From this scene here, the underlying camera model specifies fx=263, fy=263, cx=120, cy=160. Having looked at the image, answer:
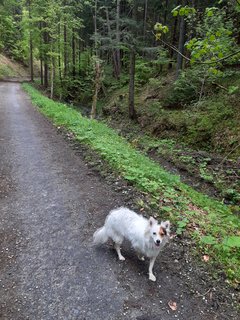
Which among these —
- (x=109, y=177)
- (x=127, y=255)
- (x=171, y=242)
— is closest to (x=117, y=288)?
(x=127, y=255)

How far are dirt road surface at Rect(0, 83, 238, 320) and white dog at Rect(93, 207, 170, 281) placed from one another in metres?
0.29

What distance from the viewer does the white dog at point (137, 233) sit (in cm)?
380

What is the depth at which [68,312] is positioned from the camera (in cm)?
343

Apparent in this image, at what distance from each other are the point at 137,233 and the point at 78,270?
1.09m

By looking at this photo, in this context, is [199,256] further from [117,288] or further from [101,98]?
[101,98]

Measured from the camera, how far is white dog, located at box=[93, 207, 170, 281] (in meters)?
3.80

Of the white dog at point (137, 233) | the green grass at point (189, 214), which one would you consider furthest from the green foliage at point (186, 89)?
the white dog at point (137, 233)

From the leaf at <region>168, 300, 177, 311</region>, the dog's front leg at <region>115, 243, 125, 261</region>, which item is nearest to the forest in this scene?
the leaf at <region>168, 300, 177, 311</region>

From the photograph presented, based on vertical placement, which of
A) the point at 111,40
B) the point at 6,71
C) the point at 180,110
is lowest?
the point at 180,110

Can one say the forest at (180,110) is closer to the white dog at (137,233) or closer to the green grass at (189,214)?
the green grass at (189,214)

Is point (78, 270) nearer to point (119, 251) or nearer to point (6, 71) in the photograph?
point (119, 251)

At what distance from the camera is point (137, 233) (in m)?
4.11

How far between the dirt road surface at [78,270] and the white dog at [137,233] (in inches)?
11.6

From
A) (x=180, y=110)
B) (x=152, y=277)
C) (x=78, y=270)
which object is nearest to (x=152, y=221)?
(x=152, y=277)
